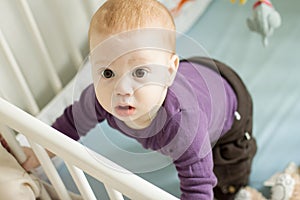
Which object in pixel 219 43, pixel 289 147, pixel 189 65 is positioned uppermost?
pixel 189 65

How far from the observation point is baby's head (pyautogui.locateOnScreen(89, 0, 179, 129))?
0.79 meters

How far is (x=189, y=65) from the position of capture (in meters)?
1.04

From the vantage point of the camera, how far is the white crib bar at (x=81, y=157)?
0.74m

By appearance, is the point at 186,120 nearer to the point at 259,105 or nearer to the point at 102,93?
the point at 102,93

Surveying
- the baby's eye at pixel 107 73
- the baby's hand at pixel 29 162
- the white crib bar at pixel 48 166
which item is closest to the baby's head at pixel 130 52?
the baby's eye at pixel 107 73

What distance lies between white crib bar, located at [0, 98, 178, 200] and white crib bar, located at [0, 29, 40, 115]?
10.4 inches

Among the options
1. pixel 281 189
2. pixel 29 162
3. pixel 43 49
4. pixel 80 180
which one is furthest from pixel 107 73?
pixel 281 189

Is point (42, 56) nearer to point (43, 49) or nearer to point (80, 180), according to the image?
point (43, 49)

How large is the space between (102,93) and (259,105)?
1.79 feet

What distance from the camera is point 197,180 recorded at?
909 millimetres

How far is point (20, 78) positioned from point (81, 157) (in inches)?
16.0

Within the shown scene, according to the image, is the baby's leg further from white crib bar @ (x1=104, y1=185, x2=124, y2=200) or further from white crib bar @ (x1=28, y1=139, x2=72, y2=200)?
white crib bar @ (x1=104, y1=185, x2=124, y2=200)

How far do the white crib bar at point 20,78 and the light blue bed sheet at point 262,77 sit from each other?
4.7 inches

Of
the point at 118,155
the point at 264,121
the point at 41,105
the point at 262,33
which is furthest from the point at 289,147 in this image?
the point at 41,105
